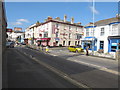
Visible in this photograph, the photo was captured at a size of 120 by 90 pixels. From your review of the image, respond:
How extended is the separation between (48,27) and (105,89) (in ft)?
140

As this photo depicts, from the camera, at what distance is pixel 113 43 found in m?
22.8

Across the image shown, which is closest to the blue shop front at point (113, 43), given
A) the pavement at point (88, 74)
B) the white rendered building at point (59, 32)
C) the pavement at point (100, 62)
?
the pavement at point (100, 62)

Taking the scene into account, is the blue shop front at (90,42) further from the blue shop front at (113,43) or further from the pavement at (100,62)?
the pavement at (100,62)

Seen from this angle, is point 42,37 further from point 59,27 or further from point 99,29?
point 99,29

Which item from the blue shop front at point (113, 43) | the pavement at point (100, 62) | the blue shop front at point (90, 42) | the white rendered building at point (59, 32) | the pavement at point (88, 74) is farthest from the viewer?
the white rendered building at point (59, 32)

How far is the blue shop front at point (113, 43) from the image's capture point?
2197 cm

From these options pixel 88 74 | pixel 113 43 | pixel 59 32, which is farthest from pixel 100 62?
pixel 59 32

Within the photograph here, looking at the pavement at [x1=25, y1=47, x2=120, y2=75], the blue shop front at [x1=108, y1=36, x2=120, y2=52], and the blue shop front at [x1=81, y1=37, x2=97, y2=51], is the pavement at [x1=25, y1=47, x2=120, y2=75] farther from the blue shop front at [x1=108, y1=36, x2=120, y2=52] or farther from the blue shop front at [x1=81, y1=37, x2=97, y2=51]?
the blue shop front at [x1=81, y1=37, x2=97, y2=51]

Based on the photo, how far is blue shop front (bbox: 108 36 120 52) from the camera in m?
22.0

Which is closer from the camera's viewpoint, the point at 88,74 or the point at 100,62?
the point at 88,74

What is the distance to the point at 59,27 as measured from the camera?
47.5 metres

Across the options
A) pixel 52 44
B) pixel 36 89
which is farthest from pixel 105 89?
pixel 52 44

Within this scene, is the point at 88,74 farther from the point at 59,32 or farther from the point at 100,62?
the point at 59,32

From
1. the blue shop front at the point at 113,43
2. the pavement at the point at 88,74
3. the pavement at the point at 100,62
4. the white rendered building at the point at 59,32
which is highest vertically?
the white rendered building at the point at 59,32
